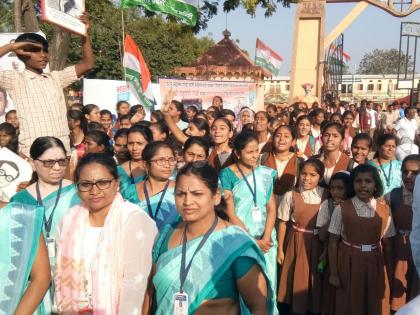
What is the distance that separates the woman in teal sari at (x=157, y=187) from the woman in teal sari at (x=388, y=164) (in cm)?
213

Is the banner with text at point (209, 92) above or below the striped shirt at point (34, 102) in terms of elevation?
above

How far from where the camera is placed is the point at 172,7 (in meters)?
9.06

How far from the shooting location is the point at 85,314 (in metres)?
2.42

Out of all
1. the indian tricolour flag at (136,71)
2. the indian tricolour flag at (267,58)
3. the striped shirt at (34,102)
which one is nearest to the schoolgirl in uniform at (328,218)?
the striped shirt at (34,102)

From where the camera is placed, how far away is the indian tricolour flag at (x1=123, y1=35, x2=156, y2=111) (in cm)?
881

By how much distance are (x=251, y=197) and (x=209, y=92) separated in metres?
7.26

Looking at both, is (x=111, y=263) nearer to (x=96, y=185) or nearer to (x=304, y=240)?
(x=96, y=185)

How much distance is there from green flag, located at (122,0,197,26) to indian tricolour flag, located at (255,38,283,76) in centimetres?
1033

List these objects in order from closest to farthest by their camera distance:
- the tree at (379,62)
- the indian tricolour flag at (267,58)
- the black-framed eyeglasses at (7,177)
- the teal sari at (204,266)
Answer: the teal sari at (204,266) < the black-framed eyeglasses at (7,177) < the indian tricolour flag at (267,58) < the tree at (379,62)

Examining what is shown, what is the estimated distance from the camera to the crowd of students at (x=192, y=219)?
218 cm

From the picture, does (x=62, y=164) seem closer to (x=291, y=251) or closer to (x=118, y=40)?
(x=291, y=251)

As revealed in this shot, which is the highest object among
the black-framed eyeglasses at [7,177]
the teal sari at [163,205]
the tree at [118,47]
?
the tree at [118,47]

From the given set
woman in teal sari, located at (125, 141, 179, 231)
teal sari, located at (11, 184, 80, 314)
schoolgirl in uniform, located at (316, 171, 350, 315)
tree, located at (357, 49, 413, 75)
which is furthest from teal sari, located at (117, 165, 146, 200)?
tree, located at (357, 49, 413, 75)

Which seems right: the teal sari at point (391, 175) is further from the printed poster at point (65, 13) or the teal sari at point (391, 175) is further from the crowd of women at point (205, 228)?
the printed poster at point (65, 13)
